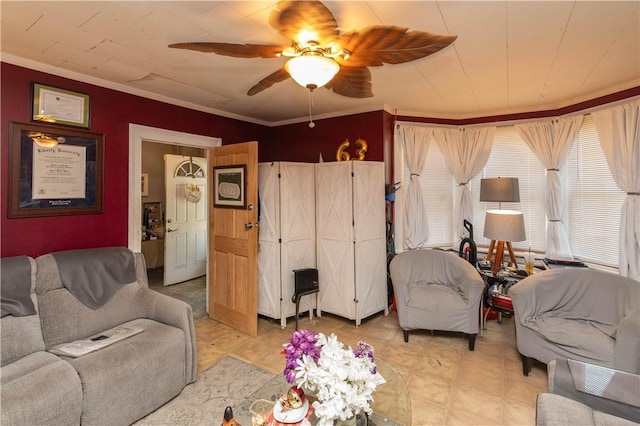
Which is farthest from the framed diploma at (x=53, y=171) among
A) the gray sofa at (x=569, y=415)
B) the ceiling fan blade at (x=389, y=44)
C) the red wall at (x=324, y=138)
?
the gray sofa at (x=569, y=415)

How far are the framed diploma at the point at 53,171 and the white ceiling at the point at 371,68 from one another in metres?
0.54

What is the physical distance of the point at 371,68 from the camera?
2564 millimetres

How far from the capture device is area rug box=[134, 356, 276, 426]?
6.53ft

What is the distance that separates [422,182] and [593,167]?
1810mm

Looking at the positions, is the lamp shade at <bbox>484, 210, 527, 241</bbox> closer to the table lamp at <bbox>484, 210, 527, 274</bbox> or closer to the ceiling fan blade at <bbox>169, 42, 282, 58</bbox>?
the table lamp at <bbox>484, 210, 527, 274</bbox>

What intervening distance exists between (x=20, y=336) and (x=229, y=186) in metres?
2.02

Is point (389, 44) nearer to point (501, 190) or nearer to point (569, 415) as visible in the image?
point (569, 415)

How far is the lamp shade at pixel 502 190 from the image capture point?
3.32m

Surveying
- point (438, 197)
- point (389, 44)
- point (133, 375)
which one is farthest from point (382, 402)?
point (438, 197)

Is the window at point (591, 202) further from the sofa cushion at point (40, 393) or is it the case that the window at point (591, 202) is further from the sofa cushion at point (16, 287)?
the sofa cushion at point (16, 287)

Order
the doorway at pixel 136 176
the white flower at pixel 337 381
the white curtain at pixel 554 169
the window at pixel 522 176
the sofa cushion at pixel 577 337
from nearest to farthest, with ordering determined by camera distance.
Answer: the white flower at pixel 337 381, the sofa cushion at pixel 577 337, the doorway at pixel 136 176, the white curtain at pixel 554 169, the window at pixel 522 176

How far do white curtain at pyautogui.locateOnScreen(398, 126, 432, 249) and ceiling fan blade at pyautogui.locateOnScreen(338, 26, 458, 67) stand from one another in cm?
225

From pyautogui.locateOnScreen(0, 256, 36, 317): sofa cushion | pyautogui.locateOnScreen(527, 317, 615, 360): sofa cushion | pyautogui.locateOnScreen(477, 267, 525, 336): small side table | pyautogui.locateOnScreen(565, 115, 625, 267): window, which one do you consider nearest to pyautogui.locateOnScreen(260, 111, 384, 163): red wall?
pyautogui.locateOnScreen(477, 267, 525, 336): small side table

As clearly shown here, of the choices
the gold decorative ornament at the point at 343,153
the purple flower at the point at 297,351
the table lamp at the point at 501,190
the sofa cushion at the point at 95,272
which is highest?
the gold decorative ornament at the point at 343,153
